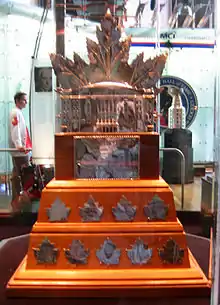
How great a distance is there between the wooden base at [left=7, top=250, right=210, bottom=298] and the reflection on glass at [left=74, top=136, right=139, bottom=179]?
1.40ft

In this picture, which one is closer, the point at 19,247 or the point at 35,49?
the point at 19,247

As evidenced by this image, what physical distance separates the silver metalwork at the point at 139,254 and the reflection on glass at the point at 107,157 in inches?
12.2

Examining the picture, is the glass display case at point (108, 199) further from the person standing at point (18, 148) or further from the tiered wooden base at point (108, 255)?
the person standing at point (18, 148)

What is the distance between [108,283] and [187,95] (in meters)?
1.71

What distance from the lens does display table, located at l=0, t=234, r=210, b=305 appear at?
1.51 metres

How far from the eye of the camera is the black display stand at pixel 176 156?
2.03 metres

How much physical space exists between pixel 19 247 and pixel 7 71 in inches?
63.2

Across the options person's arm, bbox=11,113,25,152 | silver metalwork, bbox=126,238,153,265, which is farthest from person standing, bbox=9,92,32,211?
silver metalwork, bbox=126,238,153,265

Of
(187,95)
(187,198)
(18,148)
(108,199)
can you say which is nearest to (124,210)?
(108,199)

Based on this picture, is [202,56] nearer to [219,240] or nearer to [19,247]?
[19,247]

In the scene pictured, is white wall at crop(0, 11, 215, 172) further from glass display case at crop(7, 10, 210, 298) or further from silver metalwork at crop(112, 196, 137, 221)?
silver metalwork at crop(112, 196, 137, 221)

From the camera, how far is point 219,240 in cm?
78

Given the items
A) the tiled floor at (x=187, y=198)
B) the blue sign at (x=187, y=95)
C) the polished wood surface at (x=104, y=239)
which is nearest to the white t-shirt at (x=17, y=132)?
the tiled floor at (x=187, y=198)

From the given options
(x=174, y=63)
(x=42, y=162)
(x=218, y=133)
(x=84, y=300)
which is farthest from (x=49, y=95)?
(x=218, y=133)
